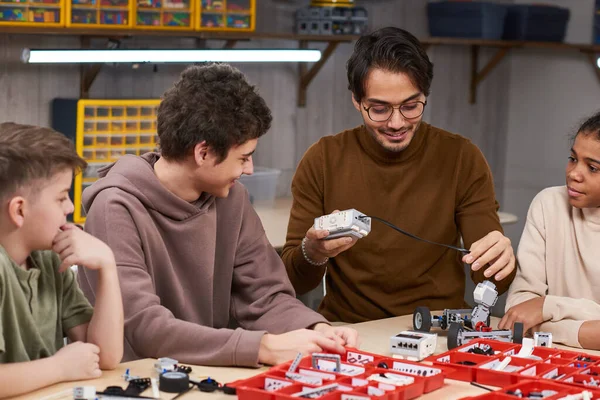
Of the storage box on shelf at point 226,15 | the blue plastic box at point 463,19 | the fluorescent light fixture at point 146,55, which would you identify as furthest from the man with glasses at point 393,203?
the blue plastic box at point 463,19

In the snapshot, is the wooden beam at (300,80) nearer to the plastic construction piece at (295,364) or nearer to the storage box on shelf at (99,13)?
the storage box on shelf at (99,13)

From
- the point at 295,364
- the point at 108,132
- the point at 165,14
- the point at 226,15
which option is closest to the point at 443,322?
the point at 295,364

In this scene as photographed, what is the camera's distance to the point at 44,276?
1646 millimetres

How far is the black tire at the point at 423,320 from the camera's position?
→ 1.98 meters

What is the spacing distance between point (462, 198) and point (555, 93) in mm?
3393

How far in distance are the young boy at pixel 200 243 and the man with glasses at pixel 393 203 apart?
0.30 meters

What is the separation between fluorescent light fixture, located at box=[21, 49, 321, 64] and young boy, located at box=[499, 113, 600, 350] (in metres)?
1.72

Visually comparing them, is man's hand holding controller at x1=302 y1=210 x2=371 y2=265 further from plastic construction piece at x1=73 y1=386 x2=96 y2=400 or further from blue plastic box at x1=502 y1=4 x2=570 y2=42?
blue plastic box at x1=502 y1=4 x2=570 y2=42

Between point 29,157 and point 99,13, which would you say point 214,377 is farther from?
point 99,13

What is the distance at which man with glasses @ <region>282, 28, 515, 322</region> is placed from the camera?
2354mm

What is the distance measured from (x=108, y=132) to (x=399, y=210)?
1759 mm

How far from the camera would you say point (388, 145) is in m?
2.35

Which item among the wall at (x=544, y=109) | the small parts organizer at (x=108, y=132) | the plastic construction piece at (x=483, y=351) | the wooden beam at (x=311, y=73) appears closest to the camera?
the plastic construction piece at (x=483, y=351)

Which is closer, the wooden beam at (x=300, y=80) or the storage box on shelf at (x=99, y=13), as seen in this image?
the storage box on shelf at (x=99, y=13)
